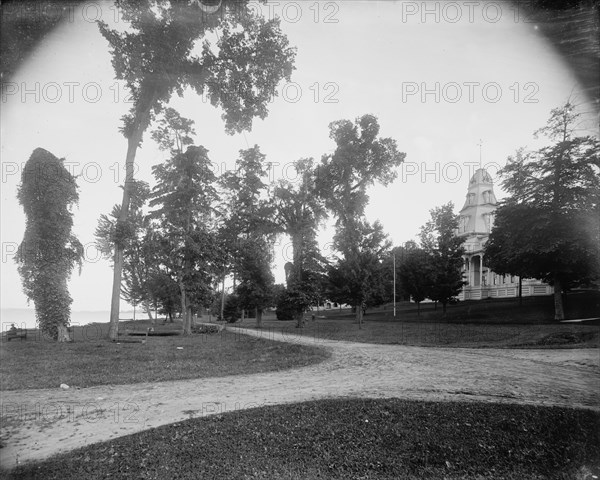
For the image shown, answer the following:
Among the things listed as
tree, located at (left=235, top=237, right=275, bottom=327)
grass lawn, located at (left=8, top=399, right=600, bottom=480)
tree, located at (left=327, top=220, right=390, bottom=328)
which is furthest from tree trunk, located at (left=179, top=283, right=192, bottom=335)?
grass lawn, located at (left=8, top=399, right=600, bottom=480)

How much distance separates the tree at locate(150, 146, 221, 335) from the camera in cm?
2056

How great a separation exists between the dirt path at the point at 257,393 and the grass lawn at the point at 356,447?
0.60 metres

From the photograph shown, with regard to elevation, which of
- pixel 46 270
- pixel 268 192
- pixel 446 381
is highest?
pixel 268 192

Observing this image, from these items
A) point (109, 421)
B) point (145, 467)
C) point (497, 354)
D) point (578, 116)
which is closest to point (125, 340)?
point (109, 421)

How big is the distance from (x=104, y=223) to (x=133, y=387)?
9.35 metres

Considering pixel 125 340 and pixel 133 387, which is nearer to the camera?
pixel 133 387

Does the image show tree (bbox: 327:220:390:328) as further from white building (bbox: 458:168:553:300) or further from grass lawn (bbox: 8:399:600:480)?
grass lawn (bbox: 8:399:600:480)

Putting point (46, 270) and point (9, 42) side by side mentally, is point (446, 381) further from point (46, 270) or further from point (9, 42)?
point (46, 270)

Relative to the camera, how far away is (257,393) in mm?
6438

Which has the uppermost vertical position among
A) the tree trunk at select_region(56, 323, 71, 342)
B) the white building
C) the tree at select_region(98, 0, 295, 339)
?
the tree at select_region(98, 0, 295, 339)

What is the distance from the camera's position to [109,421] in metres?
4.98

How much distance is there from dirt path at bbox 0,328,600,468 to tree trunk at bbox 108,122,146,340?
9103 mm

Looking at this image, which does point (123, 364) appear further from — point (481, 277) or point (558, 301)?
point (481, 277)

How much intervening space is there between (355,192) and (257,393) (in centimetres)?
1040
